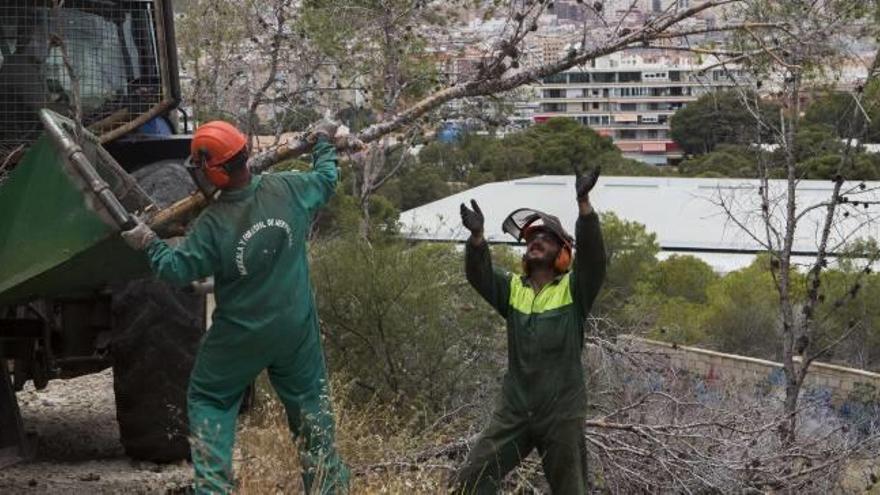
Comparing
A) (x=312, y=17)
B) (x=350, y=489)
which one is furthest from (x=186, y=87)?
(x=350, y=489)

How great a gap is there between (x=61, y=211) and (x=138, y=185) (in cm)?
56

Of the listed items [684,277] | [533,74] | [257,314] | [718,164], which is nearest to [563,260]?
[533,74]

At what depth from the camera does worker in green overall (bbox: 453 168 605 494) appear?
5910 mm

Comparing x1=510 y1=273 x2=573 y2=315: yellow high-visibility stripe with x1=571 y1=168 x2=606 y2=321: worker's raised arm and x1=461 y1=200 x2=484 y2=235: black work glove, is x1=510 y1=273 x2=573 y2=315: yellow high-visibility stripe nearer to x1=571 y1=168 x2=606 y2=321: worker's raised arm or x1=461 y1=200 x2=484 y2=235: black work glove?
x1=571 y1=168 x2=606 y2=321: worker's raised arm

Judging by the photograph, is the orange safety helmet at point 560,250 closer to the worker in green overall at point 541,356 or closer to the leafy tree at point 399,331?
the worker in green overall at point 541,356

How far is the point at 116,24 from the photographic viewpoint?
283 inches

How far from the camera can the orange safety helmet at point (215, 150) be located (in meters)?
5.52

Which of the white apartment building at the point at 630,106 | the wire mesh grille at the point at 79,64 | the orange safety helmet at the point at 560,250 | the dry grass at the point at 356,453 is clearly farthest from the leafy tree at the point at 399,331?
the white apartment building at the point at 630,106

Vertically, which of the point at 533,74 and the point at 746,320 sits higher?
the point at 533,74

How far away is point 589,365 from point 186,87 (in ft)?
33.0

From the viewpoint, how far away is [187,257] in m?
5.44

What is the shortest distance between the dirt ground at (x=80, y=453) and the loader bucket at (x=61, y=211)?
4.85 feet

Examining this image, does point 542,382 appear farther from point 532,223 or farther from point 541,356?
point 532,223

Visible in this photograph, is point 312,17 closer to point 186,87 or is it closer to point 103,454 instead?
point 186,87
